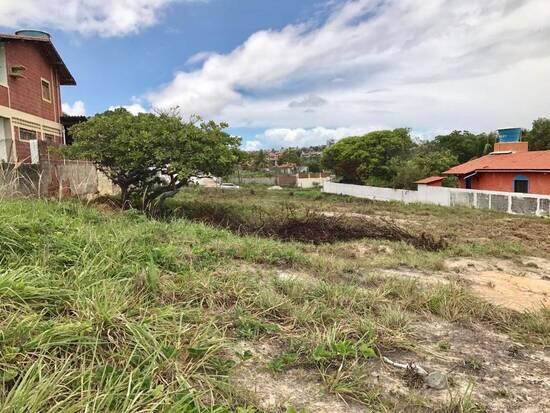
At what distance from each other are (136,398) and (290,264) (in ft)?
11.0

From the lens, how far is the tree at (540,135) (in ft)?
109

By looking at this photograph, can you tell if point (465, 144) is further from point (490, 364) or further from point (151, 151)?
point (490, 364)

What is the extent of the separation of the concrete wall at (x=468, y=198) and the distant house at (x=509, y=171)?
303 cm

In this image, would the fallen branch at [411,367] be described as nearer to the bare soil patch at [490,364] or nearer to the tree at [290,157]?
the bare soil patch at [490,364]

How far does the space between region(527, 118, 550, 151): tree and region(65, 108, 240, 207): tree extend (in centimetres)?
3267

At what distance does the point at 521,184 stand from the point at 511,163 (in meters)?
1.39

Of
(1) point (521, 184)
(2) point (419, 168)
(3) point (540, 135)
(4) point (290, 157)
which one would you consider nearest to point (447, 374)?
(1) point (521, 184)

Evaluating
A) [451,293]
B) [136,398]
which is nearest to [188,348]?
[136,398]

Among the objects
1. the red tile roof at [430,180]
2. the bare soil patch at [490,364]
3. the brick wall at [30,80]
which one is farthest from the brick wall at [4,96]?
the red tile roof at [430,180]

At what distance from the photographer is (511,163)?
2192cm

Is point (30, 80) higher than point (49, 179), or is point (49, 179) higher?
point (30, 80)

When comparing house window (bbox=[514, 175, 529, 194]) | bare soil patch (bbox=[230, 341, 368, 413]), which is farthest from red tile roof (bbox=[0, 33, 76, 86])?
house window (bbox=[514, 175, 529, 194])

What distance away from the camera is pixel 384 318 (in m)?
3.30

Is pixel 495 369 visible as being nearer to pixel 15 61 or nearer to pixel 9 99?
pixel 9 99
